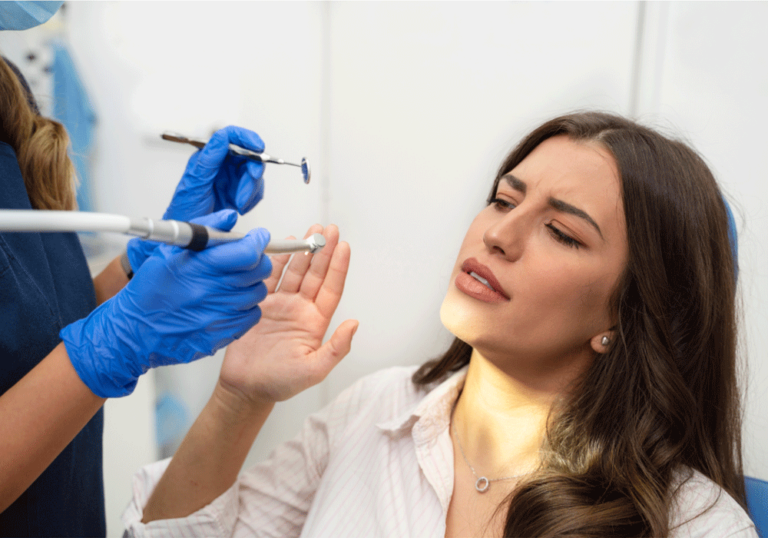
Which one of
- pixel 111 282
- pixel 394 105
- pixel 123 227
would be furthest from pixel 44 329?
pixel 394 105

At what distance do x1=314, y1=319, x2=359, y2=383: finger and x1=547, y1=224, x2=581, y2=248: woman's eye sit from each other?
43 centimetres

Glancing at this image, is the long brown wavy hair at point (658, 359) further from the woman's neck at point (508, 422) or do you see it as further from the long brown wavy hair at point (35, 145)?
the long brown wavy hair at point (35, 145)

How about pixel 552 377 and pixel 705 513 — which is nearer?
pixel 705 513

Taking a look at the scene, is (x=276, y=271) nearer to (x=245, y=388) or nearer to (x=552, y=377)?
(x=245, y=388)

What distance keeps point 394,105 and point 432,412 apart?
0.96 m

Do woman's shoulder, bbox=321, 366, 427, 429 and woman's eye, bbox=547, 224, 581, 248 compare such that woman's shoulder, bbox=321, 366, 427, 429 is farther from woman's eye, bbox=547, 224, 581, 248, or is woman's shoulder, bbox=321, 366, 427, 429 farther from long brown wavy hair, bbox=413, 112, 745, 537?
woman's eye, bbox=547, 224, 581, 248

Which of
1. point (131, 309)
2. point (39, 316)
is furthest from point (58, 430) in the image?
point (39, 316)

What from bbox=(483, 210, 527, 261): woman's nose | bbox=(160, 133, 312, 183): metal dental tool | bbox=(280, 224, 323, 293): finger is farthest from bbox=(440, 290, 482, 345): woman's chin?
bbox=(160, 133, 312, 183): metal dental tool

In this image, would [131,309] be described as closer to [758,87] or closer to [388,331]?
[388,331]

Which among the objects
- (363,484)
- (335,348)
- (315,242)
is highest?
(315,242)

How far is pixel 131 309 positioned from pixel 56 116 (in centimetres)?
98

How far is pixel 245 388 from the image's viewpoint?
41.2 inches

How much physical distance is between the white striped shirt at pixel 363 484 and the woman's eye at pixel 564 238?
45cm

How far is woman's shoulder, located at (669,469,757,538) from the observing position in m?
0.85
